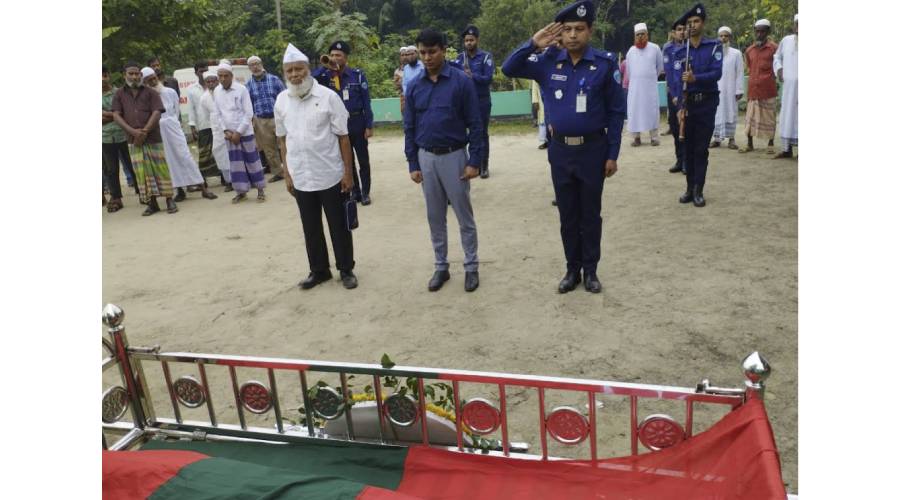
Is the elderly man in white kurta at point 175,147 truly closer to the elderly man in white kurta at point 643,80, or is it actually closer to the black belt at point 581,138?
the black belt at point 581,138

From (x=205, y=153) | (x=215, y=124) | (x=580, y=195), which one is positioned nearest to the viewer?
(x=580, y=195)

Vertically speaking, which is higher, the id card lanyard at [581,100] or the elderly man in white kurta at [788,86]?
the id card lanyard at [581,100]

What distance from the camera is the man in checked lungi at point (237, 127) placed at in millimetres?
7887

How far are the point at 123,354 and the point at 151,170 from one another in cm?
587

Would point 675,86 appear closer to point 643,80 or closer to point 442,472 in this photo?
point 643,80

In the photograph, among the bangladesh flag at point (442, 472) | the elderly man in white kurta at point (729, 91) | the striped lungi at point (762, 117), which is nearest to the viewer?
the bangladesh flag at point (442, 472)

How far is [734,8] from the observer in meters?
24.9

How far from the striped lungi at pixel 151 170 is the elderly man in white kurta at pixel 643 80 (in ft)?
20.0

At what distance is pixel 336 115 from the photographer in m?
4.55

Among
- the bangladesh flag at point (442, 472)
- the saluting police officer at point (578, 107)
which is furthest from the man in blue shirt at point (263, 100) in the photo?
the bangladesh flag at point (442, 472)

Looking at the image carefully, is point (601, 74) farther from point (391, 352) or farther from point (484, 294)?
point (391, 352)

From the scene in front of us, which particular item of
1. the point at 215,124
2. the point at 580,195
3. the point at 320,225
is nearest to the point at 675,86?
the point at 580,195

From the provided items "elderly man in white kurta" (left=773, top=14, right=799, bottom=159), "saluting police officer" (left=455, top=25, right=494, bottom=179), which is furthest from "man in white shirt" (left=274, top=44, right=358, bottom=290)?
"elderly man in white kurta" (left=773, top=14, right=799, bottom=159)

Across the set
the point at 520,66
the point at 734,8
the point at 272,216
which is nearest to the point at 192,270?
the point at 272,216
